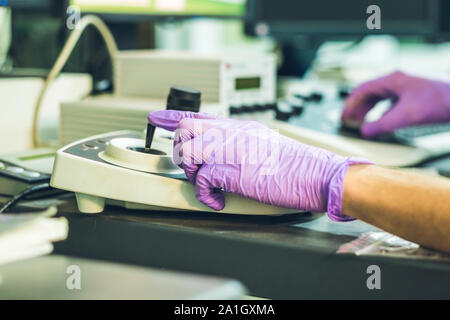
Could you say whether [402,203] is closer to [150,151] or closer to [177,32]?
[150,151]

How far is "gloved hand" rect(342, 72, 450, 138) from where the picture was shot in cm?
131

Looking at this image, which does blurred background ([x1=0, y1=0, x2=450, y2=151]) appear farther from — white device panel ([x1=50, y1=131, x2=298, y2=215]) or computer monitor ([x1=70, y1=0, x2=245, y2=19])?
white device panel ([x1=50, y1=131, x2=298, y2=215])

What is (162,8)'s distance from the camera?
1.48 metres

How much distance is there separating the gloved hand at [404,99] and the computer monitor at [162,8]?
18.9 inches

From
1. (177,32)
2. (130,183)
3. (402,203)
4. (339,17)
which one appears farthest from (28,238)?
(177,32)

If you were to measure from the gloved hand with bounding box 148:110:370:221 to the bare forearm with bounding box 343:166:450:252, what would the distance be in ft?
0.07

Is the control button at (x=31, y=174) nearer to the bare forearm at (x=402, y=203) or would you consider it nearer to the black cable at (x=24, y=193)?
the black cable at (x=24, y=193)

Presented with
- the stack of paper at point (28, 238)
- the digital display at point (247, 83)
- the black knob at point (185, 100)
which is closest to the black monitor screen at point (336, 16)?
the digital display at point (247, 83)

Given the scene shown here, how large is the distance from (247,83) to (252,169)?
468mm

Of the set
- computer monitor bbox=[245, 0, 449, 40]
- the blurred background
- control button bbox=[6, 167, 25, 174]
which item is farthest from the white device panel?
computer monitor bbox=[245, 0, 449, 40]
